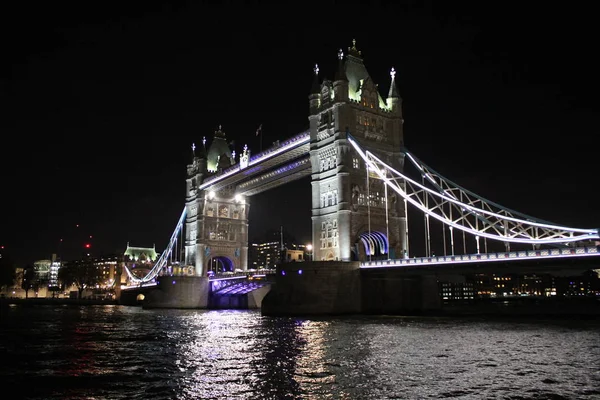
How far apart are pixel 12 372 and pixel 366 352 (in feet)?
44.0

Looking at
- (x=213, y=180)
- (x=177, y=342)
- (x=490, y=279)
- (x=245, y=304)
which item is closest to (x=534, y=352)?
(x=177, y=342)

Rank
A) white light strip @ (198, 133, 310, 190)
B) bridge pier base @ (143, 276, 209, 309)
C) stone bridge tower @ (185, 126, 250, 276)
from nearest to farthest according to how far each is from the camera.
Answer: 1. white light strip @ (198, 133, 310, 190)
2. bridge pier base @ (143, 276, 209, 309)
3. stone bridge tower @ (185, 126, 250, 276)

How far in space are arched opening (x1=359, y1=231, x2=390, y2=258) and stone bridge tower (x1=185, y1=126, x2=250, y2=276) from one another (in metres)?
36.4

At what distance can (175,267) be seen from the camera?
92.3 m

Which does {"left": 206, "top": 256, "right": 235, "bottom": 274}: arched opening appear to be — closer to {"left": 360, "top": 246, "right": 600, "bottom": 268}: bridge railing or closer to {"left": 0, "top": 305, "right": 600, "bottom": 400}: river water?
{"left": 360, "top": 246, "right": 600, "bottom": 268}: bridge railing

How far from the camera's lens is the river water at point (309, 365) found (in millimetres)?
15711

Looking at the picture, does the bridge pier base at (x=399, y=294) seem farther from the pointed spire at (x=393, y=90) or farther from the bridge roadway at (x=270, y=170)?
the pointed spire at (x=393, y=90)

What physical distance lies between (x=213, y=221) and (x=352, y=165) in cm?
3955

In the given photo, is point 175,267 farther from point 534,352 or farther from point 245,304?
point 534,352

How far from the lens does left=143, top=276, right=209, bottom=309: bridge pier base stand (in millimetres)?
81312

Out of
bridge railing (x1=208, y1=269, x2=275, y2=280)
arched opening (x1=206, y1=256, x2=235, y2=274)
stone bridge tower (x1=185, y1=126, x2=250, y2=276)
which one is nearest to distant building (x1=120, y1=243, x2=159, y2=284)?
arched opening (x1=206, y1=256, x2=235, y2=274)

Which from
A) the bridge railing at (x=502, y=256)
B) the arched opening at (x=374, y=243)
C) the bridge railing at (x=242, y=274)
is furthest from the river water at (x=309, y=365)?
the bridge railing at (x=242, y=274)

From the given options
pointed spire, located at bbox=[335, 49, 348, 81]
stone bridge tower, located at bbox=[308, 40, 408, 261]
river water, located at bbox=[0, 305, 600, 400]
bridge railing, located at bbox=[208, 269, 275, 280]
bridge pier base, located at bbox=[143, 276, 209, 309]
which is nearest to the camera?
river water, located at bbox=[0, 305, 600, 400]

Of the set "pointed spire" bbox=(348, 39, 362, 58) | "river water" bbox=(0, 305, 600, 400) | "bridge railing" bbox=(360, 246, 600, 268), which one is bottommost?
"river water" bbox=(0, 305, 600, 400)
